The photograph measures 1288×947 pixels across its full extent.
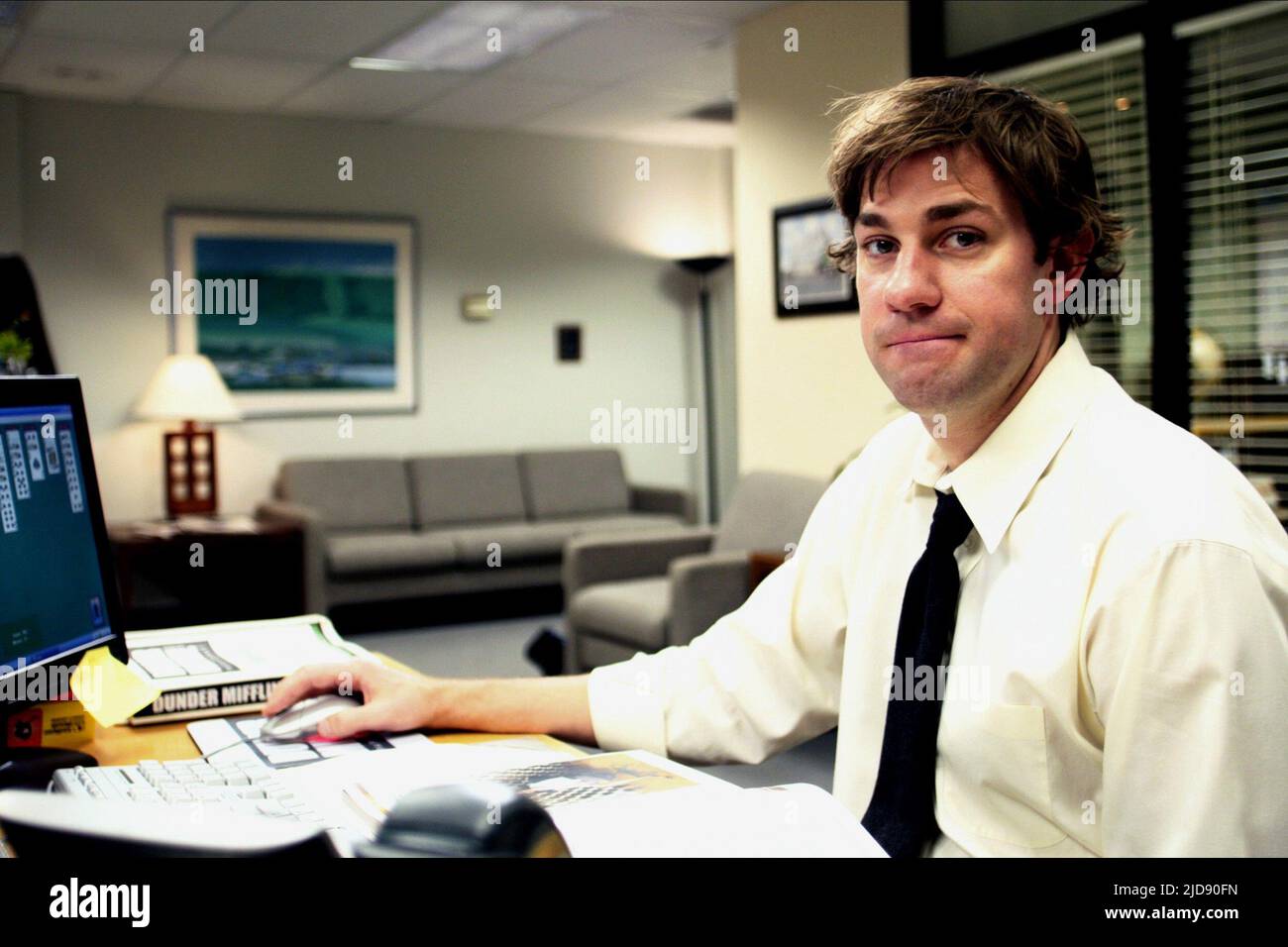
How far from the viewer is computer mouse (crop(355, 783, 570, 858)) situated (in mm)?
395

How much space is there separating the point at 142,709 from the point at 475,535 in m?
3.70

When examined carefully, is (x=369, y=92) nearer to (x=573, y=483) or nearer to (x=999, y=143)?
(x=573, y=483)

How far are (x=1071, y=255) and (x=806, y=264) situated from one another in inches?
→ 113

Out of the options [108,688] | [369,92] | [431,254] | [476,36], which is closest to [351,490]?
[431,254]

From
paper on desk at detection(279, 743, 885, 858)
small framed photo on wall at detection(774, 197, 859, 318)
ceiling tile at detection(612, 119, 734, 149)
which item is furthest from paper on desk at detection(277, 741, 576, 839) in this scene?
ceiling tile at detection(612, 119, 734, 149)

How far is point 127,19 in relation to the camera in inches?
140

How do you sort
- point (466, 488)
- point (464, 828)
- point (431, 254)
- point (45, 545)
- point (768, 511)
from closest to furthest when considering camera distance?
point (464, 828) → point (45, 545) → point (768, 511) → point (466, 488) → point (431, 254)

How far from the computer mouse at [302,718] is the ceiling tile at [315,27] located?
118 inches

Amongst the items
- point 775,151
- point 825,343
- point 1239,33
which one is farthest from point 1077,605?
point 775,151

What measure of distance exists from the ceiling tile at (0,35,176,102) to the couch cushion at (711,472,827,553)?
2422 millimetres

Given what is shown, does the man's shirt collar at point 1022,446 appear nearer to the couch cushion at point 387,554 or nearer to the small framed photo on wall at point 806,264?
the small framed photo on wall at point 806,264

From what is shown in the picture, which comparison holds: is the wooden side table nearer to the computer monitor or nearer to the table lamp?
the table lamp

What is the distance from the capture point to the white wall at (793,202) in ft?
11.3
